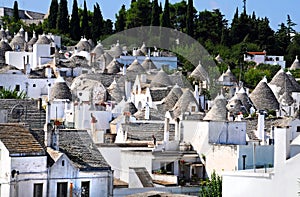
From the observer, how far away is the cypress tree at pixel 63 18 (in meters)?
68.2

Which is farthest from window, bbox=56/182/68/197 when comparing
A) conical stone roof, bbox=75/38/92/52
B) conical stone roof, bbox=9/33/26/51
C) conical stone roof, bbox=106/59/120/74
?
conical stone roof, bbox=9/33/26/51

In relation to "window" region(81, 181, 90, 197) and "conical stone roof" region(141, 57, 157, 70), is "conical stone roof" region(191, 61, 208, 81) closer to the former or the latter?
"conical stone roof" region(141, 57, 157, 70)

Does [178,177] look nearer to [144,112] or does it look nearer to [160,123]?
[160,123]

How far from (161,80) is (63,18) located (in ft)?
70.6

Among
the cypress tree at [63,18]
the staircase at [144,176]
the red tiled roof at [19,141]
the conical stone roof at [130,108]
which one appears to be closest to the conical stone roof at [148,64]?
the conical stone roof at [130,108]

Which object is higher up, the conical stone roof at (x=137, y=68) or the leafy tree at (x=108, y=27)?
the leafy tree at (x=108, y=27)

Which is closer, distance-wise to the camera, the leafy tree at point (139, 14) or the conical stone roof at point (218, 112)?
the conical stone roof at point (218, 112)

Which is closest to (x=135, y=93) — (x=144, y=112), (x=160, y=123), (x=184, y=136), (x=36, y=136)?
(x=144, y=112)

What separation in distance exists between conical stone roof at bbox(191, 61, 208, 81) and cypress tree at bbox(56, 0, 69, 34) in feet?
55.1

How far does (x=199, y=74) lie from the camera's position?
53.5 m

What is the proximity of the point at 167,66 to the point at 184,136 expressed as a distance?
1067 inches

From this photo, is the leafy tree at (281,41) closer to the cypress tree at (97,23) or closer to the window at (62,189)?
the cypress tree at (97,23)

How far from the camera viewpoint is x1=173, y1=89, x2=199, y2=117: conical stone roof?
38.8 metres

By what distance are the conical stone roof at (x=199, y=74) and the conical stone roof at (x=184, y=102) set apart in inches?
471
